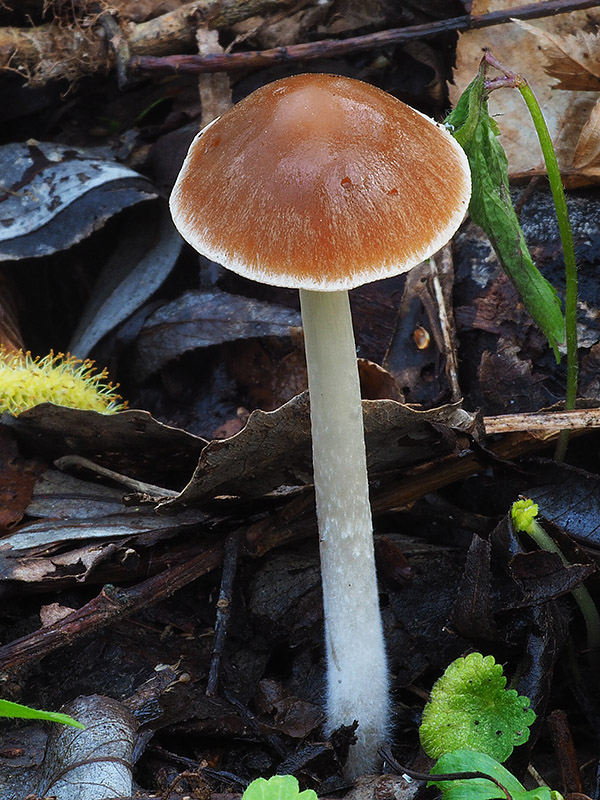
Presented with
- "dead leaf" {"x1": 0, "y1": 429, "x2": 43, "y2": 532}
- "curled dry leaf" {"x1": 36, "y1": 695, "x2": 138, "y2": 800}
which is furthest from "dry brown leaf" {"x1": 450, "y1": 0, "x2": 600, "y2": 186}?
"curled dry leaf" {"x1": 36, "y1": 695, "x2": 138, "y2": 800}

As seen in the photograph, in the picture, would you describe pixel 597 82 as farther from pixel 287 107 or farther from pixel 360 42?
pixel 287 107

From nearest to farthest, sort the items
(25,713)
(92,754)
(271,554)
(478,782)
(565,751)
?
(25,713) → (478,782) → (92,754) → (565,751) → (271,554)

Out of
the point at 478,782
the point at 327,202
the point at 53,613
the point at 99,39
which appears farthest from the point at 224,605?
the point at 99,39

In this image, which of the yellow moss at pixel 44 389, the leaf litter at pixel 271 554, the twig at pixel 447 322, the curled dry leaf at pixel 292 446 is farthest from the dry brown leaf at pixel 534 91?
the yellow moss at pixel 44 389

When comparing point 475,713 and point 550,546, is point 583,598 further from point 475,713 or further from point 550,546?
point 475,713

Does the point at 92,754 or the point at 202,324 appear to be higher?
the point at 202,324

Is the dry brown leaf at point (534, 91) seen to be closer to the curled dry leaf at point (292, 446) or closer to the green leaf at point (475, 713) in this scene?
the curled dry leaf at point (292, 446)

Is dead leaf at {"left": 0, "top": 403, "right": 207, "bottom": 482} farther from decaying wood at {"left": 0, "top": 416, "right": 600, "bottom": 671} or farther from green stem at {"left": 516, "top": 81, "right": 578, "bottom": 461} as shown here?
green stem at {"left": 516, "top": 81, "right": 578, "bottom": 461}
